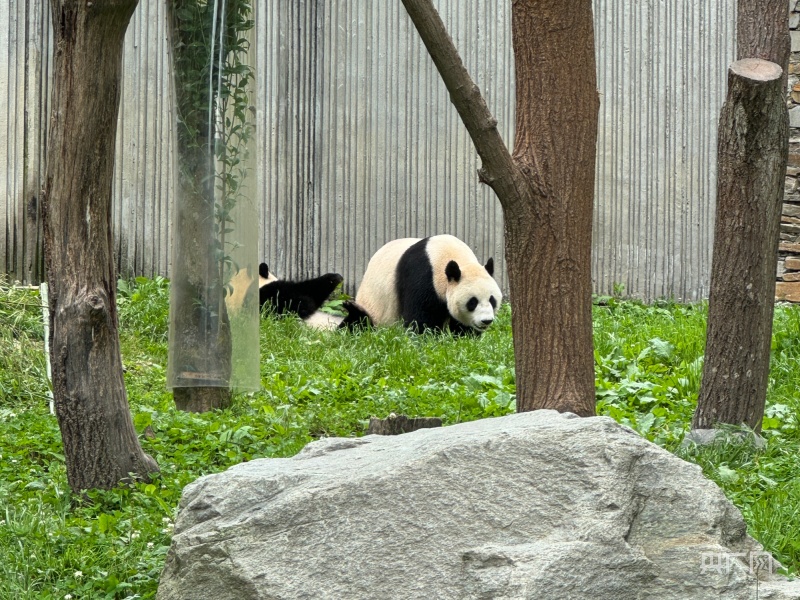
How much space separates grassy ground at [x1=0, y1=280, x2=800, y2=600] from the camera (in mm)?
3592

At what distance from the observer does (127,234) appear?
30.2 ft

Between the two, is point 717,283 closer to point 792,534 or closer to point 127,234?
point 792,534

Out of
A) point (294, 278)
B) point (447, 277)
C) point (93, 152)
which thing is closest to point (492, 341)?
point (447, 277)

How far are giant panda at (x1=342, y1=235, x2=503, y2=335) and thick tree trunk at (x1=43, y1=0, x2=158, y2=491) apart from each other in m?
4.61

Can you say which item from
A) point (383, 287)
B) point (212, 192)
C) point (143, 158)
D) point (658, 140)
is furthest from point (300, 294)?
point (658, 140)

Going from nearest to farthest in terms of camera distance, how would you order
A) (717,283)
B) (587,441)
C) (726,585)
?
(726,585) < (587,441) < (717,283)

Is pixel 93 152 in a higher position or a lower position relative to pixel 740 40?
lower

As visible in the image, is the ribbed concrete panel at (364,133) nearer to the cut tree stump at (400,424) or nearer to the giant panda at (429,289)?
the giant panda at (429,289)

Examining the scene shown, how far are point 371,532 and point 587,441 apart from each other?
2.11 ft

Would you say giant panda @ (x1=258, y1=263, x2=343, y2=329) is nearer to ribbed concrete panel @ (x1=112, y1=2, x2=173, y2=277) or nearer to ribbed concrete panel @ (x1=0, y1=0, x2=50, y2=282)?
ribbed concrete panel @ (x1=112, y1=2, x2=173, y2=277)

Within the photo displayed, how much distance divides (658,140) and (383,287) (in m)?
3.31

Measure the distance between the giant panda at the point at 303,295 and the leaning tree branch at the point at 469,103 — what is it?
481 centimetres

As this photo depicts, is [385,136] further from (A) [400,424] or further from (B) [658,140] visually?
(A) [400,424]

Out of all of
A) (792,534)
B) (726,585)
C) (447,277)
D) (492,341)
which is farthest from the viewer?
(447,277)
